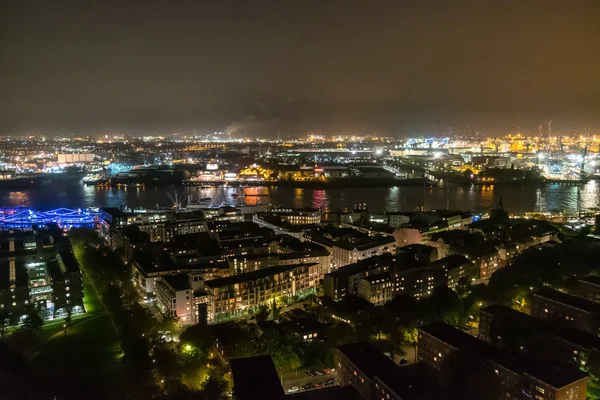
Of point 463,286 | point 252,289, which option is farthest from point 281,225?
point 463,286

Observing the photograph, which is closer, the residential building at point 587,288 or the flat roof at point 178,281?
the flat roof at point 178,281

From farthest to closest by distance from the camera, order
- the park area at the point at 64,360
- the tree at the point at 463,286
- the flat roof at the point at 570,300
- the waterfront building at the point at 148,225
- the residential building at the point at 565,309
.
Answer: the waterfront building at the point at 148,225, the tree at the point at 463,286, the flat roof at the point at 570,300, the residential building at the point at 565,309, the park area at the point at 64,360

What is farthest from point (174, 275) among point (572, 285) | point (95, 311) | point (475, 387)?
point (572, 285)

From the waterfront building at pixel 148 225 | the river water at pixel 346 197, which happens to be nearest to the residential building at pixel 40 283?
the waterfront building at pixel 148 225

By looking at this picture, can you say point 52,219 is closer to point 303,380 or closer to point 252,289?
point 252,289

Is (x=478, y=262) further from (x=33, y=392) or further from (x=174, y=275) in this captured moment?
(x=33, y=392)

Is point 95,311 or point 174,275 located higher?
point 174,275

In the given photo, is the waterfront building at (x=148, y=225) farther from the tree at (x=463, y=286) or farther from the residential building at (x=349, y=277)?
the tree at (x=463, y=286)
